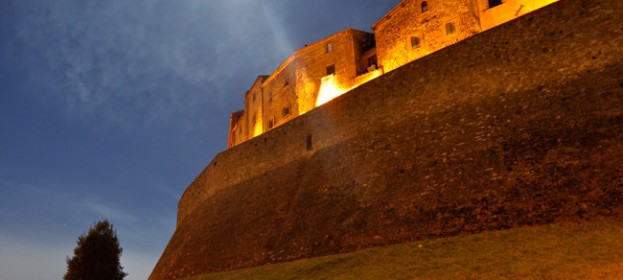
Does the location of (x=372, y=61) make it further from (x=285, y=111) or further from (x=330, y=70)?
(x=285, y=111)

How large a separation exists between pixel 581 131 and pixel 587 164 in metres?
1.14

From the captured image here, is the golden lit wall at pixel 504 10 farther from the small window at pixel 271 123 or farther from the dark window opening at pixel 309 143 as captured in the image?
the small window at pixel 271 123

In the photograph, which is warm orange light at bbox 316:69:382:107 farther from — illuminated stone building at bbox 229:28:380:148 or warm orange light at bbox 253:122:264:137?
warm orange light at bbox 253:122:264:137

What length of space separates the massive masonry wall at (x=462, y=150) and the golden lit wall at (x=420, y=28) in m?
12.6

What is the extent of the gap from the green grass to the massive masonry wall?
65 cm

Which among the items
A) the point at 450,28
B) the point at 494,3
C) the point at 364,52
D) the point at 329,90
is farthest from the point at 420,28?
the point at 329,90

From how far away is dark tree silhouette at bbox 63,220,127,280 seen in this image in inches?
1019

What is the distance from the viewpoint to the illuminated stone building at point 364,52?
31.0m

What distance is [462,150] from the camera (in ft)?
51.1

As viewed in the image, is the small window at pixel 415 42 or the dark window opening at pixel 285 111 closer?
the small window at pixel 415 42

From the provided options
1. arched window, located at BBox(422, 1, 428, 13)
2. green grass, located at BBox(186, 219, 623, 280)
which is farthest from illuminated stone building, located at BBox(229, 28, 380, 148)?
green grass, located at BBox(186, 219, 623, 280)

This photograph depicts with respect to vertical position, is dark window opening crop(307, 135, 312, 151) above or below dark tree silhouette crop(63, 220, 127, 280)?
above

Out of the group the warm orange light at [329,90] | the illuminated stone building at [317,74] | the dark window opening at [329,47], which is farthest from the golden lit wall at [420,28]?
the dark window opening at [329,47]

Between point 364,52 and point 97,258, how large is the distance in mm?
24026
